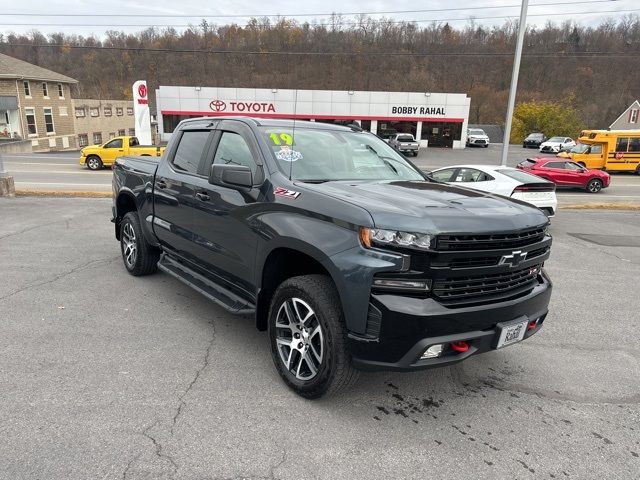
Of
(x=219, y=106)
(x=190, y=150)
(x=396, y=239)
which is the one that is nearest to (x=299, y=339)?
(x=396, y=239)

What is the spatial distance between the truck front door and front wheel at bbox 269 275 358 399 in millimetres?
464

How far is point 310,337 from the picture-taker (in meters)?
3.16

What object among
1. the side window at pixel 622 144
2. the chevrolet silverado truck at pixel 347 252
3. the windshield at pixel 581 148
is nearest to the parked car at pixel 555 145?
the side window at pixel 622 144

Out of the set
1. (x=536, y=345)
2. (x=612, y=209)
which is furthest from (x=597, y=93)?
(x=536, y=345)

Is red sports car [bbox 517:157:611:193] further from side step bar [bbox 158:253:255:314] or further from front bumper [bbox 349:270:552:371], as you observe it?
front bumper [bbox 349:270:552:371]

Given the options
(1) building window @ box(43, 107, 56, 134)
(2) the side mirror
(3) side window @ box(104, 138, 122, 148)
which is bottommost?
(3) side window @ box(104, 138, 122, 148)

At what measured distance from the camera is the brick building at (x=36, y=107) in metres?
43.0

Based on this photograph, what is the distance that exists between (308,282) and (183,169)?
228 centimetres

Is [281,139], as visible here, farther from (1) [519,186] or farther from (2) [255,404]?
(1) [519,186]

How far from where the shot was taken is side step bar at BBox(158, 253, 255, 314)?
376 cm

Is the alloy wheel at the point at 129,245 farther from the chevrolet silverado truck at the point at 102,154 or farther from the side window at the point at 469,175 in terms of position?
the chevrolet silverado truck at the point at 102,154

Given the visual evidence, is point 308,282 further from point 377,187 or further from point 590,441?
point 590,441

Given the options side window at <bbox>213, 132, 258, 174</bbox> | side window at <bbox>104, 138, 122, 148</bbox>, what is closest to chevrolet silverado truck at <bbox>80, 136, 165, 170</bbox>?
side window at <bbox>104, 138, 122, 148</bbox>

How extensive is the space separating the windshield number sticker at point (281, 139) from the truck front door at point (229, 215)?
0.16 meters
